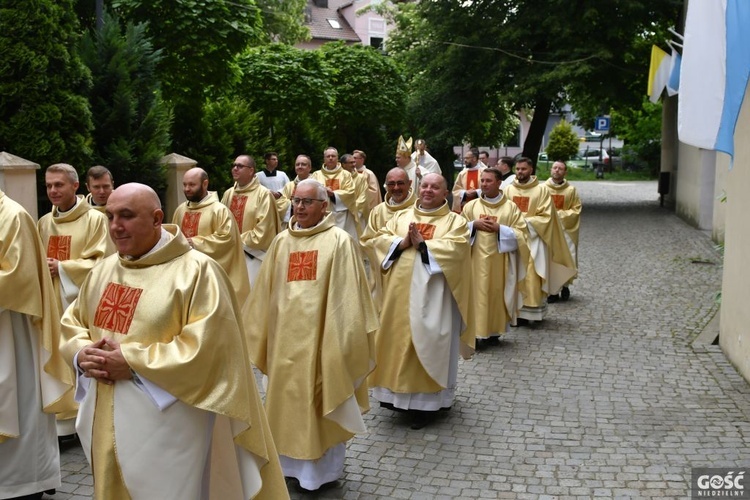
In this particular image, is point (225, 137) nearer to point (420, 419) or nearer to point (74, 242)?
point (74, 242)

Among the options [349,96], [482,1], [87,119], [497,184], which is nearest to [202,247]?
[87,119]

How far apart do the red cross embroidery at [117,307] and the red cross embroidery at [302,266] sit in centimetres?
178

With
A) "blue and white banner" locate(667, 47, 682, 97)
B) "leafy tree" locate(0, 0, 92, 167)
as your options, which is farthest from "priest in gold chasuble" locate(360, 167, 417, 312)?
"blue and white banner" locate(667, 47, 682, 97)

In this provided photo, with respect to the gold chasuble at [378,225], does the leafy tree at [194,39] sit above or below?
above

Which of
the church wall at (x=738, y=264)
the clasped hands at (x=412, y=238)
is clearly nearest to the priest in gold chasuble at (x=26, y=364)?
the clasped hands at (x=412, y=238)

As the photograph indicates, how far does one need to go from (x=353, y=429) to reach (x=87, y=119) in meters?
6.43

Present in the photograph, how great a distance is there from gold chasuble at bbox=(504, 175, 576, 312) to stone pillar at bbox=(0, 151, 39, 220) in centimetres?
583

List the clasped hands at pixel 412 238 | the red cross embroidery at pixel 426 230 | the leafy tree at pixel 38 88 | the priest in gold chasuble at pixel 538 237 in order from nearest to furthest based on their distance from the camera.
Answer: the clasped hands at pixel 412 238 → the red cross embroidery at pixel 426 230 → the leafy tree at pixel 38 88 → the priest in gold chasuble at pixel 538 237

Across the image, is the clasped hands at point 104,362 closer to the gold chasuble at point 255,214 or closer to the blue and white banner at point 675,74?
the gold chasuble at point 255,214

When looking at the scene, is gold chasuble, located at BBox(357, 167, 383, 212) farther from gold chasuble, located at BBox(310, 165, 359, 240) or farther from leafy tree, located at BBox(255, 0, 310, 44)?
leafy tree, located at BBox(255, 0, 310, 44)

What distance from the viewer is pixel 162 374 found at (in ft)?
12.6

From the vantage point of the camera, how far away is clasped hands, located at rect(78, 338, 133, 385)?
3.85 meters

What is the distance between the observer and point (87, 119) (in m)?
10.5

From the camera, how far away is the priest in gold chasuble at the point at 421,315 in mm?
7137
